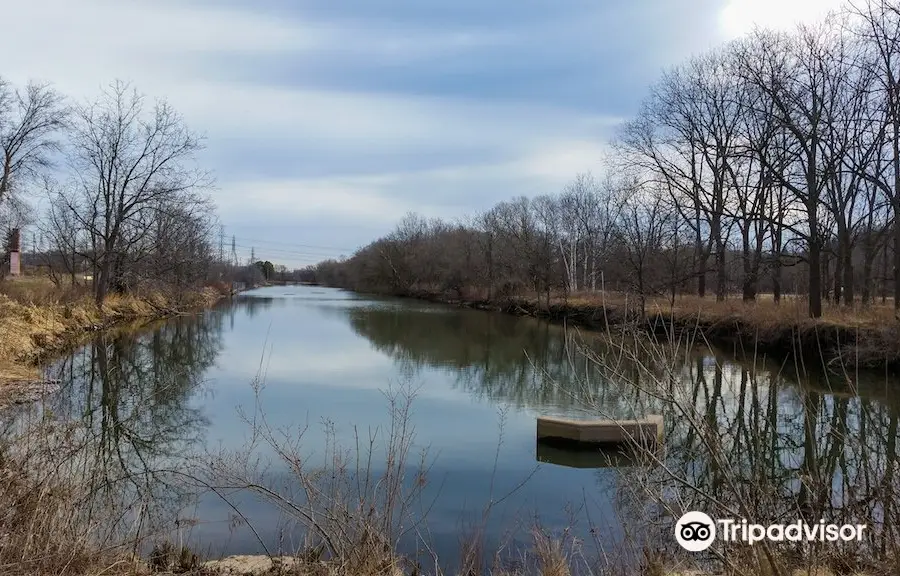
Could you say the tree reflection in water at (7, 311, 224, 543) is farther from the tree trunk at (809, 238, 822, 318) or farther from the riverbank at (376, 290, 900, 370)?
the tree trunk at (809, 238, 822, 318)

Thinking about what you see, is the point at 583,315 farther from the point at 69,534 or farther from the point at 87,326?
the point at 69,534

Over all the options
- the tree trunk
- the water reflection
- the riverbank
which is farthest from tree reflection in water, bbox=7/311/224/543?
the tree trunk

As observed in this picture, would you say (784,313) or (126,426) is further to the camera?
(784,313)

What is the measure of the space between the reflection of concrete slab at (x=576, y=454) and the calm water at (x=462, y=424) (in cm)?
5

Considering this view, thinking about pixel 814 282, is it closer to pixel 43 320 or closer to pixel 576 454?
pixel 576 454

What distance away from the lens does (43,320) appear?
20328 millimetres

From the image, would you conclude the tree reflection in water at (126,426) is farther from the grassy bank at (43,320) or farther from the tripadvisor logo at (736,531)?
the tripadvisor logo at (736,531)

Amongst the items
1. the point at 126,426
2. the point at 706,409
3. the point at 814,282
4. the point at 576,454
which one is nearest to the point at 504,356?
the point at 814,282

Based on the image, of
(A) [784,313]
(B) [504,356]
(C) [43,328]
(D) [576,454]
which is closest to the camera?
(D) [576,454]

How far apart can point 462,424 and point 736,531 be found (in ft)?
27.5

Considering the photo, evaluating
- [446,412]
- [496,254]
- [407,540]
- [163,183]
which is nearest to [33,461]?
[407,540]

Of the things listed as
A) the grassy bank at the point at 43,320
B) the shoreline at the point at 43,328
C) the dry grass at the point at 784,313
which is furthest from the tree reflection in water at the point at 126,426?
the dry grass at the point at 784,313

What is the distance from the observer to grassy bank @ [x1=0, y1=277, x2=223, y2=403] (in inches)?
549

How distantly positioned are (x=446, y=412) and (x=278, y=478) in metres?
5.48
